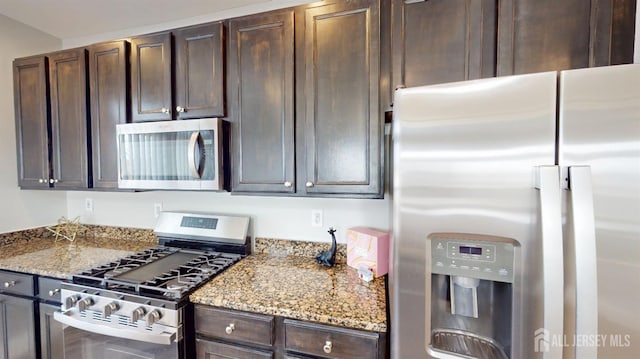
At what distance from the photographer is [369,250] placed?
5.05ft

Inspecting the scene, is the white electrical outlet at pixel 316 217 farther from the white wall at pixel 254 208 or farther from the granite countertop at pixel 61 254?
the granite countertop at pixel 61 254

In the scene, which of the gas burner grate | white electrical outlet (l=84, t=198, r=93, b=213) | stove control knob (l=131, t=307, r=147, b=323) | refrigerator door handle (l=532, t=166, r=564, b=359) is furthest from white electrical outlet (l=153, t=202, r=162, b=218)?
refrigerator door handle (l=532, t=166, r=564, b=359)

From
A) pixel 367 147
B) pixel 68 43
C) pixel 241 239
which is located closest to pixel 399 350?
pixel 367 147

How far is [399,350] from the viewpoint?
910 mm

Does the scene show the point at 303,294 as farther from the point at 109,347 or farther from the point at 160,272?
the point at 109,347

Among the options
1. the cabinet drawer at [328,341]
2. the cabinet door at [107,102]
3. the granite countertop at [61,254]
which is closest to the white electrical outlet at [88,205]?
the granite countertop at [61,254]

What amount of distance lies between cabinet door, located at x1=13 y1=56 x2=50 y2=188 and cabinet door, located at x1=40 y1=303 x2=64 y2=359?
3.18ft

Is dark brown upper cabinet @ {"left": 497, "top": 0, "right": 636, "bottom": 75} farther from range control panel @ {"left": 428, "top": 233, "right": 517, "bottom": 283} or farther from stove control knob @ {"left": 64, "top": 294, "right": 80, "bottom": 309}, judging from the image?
stove control knob @ {"left": 64, "top": 294, "right": 80, "bottom": 309}

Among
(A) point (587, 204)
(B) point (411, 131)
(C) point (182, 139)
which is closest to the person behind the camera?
(A) point (587, 204)

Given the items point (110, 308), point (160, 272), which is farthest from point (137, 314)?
point (160, 272)

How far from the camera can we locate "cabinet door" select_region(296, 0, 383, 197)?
54.1 inches

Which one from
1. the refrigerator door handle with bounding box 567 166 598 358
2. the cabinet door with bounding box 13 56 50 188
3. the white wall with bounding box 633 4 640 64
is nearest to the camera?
the refrigerator door handle with bounding box 567 166 598 358

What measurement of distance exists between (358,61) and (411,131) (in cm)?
68

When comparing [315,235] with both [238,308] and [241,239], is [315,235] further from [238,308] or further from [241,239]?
[238,308]
